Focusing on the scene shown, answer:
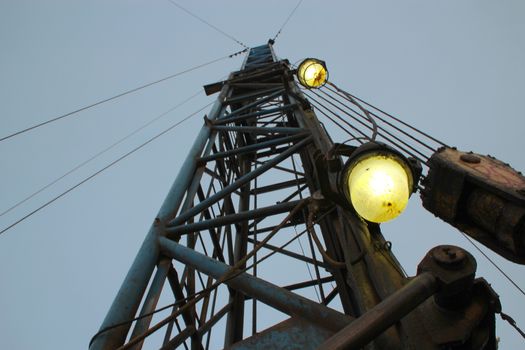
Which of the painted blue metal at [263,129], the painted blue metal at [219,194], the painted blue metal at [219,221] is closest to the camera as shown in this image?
the painted blue metal at [219,221]

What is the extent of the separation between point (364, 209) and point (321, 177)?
1.69 feet

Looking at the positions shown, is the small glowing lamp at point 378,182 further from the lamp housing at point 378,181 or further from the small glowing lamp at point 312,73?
the small glowing lamp at point 312,73

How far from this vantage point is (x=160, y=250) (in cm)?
258

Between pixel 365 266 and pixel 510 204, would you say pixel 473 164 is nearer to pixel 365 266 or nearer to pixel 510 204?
pixel 510 204

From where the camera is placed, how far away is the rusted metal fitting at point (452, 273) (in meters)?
1.20

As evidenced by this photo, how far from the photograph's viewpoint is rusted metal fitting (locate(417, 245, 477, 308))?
120 centimetres

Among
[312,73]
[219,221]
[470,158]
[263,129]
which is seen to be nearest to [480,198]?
[470,158]

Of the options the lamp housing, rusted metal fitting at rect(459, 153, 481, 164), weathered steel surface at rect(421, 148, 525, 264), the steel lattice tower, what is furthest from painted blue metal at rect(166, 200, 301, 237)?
rusted metal fitting at rect(459, 153, 481, 164)

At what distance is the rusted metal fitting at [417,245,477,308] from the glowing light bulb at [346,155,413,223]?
248mm

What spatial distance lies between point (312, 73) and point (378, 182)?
3164mm

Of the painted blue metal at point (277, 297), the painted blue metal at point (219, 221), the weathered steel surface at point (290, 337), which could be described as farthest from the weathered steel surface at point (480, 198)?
the painted blue metal at point (219, 221)

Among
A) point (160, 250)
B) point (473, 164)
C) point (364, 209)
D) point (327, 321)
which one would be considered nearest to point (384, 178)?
point (364, 209)

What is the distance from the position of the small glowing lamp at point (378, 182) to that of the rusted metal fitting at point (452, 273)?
25cm

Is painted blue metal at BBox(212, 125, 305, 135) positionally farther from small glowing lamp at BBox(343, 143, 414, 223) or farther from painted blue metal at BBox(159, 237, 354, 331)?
small glowing lamp at BBox(343, 143, 414, 223)
